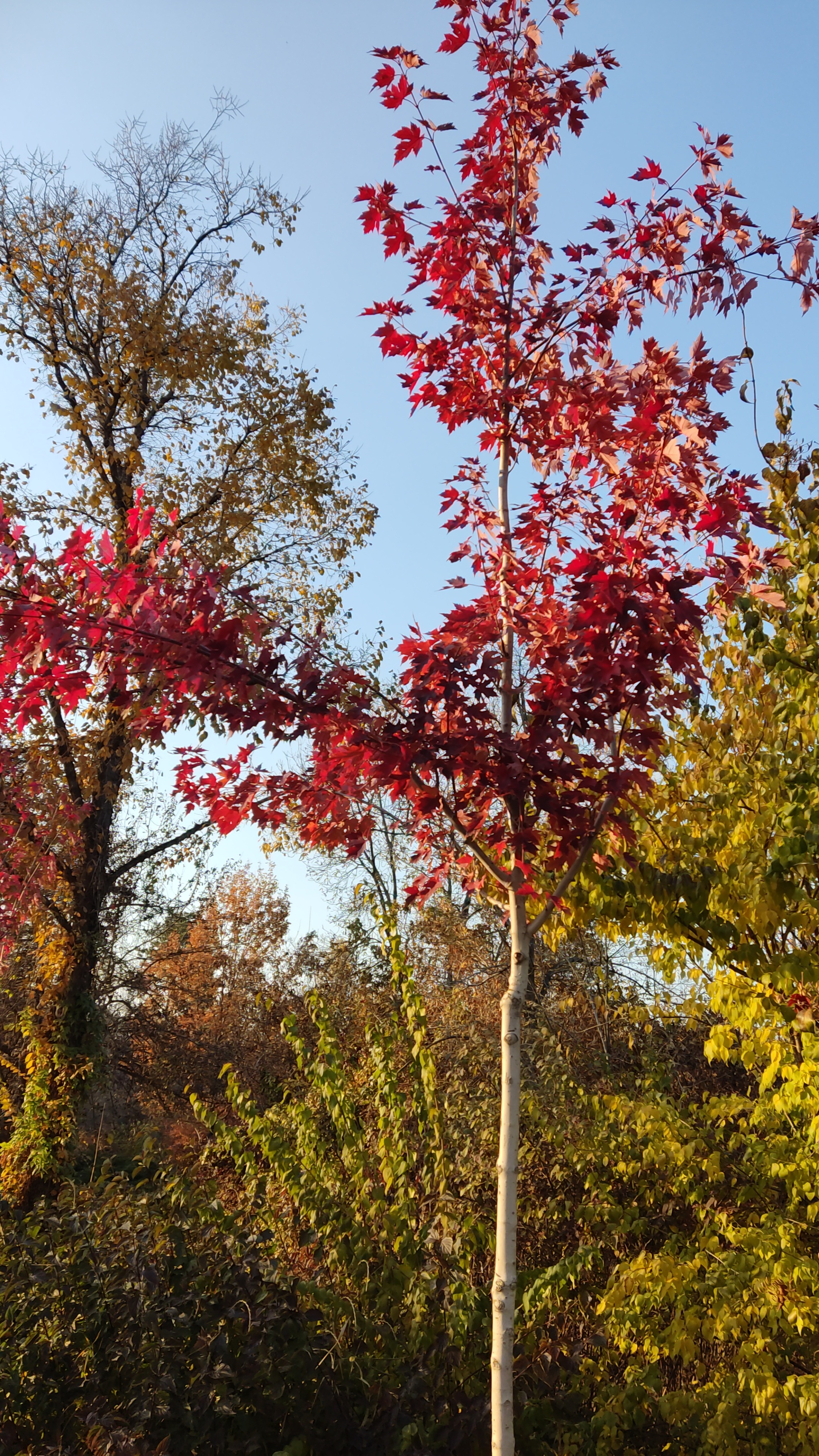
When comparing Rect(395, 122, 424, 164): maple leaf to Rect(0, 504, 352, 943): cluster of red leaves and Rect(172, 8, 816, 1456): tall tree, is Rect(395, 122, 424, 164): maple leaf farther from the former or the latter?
Rect(0, 504, 352, 943): cluster of red leaves

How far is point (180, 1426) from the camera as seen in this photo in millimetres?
3223

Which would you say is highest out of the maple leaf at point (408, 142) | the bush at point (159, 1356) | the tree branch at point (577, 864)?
the maple leaf at point (408, 142)

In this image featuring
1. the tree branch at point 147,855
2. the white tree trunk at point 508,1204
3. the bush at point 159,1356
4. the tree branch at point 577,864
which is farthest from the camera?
the tree branch at point 147,855

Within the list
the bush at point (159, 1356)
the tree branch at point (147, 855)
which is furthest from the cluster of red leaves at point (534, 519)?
the tree branch at point (147, 855)

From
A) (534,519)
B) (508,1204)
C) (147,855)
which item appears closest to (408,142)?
(534,519)

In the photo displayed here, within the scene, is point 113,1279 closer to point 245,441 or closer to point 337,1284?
point 337,1284

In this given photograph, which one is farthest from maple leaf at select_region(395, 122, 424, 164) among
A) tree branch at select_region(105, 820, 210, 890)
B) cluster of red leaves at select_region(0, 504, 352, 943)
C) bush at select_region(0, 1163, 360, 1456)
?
tree branch at select_region(105, 820, 210, 890)

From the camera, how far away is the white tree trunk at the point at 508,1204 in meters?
2.69

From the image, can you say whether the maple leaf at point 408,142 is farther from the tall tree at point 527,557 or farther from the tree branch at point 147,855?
the tree branch at point 147,855

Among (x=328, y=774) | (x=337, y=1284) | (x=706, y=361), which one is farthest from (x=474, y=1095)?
(x=706, y=361)

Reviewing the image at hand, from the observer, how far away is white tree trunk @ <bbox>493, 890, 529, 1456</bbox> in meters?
2.69

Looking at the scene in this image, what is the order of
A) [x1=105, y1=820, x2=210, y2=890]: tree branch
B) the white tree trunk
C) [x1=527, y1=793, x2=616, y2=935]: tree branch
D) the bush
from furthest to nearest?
[x1=105, y1=820, x2=210, y2=890]: tree branch < the bush < [x1=527, y1=793, x2=616, y2=935]: tree branch < the white tree trunk

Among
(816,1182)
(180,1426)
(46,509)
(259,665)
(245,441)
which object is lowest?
(180,1426)

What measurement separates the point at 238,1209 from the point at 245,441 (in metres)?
8.25
